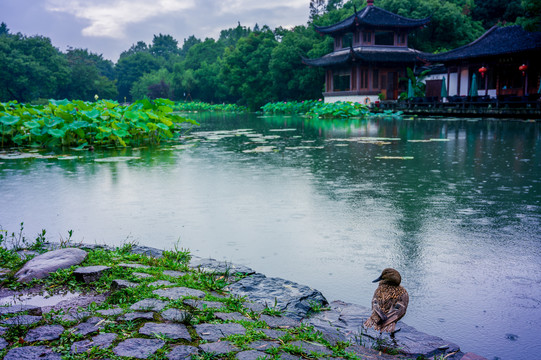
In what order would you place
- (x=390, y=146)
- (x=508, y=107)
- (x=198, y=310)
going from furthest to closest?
1. (x=508, y=107)
2. (x=390, y=146)
3. (x=198, y=310)

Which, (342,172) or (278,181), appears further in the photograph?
(342,172)

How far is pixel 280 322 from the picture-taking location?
2.28m

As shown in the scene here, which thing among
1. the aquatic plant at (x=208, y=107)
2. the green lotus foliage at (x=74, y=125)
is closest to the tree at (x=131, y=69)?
the aquatic plant at (x=208, y=107)

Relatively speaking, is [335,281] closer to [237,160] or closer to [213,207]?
[213,207]

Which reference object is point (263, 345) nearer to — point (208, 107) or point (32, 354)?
point (32, 354)

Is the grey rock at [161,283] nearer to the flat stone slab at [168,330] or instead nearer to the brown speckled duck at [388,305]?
the flat stone slab at [168,330]

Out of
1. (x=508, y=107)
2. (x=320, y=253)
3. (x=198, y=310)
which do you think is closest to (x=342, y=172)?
(x=320, y=253)

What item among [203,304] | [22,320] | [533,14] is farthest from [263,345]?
[533,14]

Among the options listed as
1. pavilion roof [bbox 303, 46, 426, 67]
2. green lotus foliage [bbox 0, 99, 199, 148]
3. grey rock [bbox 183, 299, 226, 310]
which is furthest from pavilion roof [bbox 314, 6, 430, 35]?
grey rock [bbox 183, 299, 226, 310]

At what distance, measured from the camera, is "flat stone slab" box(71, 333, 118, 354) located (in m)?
→ 1.89

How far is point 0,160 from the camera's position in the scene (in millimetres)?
8562

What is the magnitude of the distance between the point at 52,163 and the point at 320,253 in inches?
254

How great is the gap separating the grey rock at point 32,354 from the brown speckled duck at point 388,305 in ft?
4.51

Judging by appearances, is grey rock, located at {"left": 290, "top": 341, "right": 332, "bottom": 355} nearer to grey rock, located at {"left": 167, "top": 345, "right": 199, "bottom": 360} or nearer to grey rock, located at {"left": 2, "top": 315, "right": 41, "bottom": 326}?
grey rock, located at {"left": 167, "top": 345, "right": 199, "bottom": 360}
